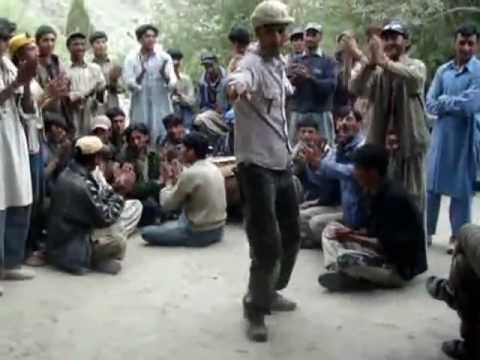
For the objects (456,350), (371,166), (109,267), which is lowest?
(109,267)

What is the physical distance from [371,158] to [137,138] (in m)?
3.00

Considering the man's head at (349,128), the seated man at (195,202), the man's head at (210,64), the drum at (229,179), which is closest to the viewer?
the man's head at (349,128)

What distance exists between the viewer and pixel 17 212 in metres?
5.65

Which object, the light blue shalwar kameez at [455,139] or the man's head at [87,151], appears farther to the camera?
the light blue shalwar kameez at [455,139]

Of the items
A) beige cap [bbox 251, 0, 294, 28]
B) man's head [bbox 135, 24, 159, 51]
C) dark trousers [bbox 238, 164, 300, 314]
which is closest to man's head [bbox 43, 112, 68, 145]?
man's head [bbox 135, 24, 159, 51]

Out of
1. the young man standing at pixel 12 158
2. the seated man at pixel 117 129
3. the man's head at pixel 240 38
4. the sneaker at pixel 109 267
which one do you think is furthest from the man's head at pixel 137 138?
the young man standing at pixel 12 158

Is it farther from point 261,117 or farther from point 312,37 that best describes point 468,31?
point 261,117

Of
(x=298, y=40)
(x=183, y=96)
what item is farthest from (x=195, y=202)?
(x=183, y=96)

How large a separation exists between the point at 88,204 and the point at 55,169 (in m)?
0.84

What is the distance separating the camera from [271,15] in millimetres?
4340

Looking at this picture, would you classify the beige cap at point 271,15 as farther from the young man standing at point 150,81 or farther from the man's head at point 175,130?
the young man standing at point 150,81

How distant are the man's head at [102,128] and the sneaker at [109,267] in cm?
165

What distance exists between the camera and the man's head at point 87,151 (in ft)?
19.9

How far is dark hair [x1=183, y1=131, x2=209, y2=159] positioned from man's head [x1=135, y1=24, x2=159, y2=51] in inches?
87.6
